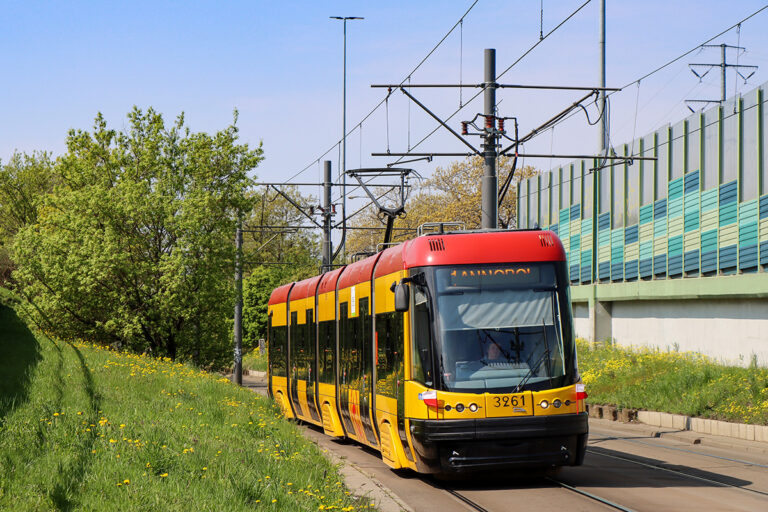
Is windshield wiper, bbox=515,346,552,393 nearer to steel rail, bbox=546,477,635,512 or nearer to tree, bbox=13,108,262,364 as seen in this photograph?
steel rail, bbox=546,477,635,512

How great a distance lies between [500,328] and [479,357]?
44 centimetres

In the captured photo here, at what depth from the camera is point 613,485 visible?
12.1 metres

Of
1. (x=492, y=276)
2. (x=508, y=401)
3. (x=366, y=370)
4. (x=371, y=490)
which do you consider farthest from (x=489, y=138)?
(x=371, y=490)

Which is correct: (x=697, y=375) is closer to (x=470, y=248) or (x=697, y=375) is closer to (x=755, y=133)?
(x=755, y=133)

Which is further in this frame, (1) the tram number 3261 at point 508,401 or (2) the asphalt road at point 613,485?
(1) the tram number 3261 at point 508,401

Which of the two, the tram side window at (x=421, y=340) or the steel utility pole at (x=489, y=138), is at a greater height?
the steel utility pole at (x=489, y=138)

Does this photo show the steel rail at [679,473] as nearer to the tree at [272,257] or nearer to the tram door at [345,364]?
the tram door at [345,364]

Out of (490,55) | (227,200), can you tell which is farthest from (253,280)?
(490,55)

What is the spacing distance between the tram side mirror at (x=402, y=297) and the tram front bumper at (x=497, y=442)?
1.37 m

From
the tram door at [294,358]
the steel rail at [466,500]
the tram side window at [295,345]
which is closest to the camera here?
the steel rail at [466,500]

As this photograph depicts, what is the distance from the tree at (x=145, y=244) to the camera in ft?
105

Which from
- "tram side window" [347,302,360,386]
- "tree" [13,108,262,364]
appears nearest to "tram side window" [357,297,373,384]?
"tram side window" [347,302,360,386]

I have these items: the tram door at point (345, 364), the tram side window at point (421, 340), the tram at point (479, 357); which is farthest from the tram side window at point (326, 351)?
the tram side window at point (421, 340)

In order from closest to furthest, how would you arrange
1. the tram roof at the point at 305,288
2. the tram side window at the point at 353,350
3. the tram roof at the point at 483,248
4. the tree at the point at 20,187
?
1. the tram roof at the point at 483,248
2. the tram side window at the point at 353,350
3. the tram roof at the point at 305,288
4. the tree at the point at 20,187
